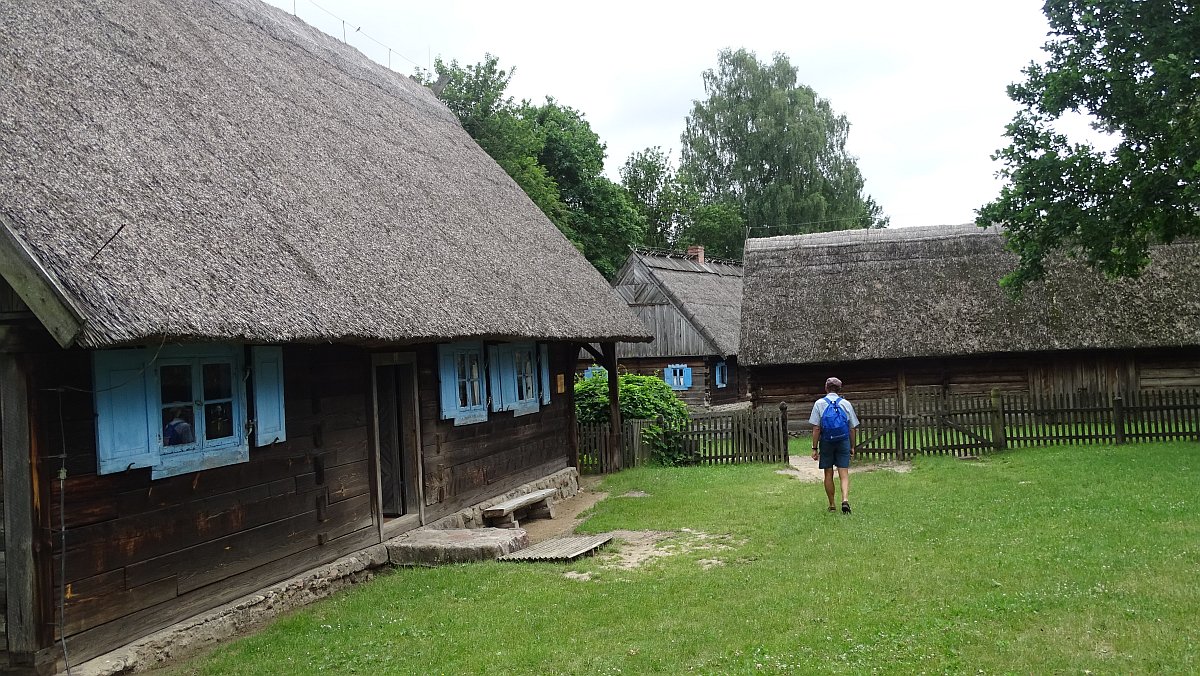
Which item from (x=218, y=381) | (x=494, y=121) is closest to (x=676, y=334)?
(x=494, y=121)

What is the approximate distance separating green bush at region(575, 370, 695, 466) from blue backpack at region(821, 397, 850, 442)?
6321 mm

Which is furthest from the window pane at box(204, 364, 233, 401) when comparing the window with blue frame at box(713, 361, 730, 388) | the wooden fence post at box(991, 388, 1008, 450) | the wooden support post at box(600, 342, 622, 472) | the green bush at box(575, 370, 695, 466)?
the window with blue frame at box(713, 361, 730, 388)

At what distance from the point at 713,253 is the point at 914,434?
36953mm

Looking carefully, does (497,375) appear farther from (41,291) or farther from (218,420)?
(41,291)

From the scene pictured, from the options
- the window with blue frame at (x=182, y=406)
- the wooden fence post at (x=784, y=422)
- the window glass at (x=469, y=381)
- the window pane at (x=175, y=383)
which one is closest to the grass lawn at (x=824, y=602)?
the window with blue frame at (x=182, y=406)

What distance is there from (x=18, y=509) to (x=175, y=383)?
1.35 metres

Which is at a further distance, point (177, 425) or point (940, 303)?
point (940, 303)

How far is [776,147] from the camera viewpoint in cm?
4519

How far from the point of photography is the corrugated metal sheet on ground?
352 inches

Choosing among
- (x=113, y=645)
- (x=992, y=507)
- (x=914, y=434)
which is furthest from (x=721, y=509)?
(x=113, y=645)

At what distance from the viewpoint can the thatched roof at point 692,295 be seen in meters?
30.1

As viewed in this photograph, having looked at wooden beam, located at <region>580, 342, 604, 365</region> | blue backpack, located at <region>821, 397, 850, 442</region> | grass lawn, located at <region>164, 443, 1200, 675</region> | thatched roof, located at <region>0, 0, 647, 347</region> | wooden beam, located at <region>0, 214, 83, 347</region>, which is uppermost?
thatched roof, located at <region>0, 0, 647, 347</region>

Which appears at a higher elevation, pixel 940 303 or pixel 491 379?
pixel 940 303

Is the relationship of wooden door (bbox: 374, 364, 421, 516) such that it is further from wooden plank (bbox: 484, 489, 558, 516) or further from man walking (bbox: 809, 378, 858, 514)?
man walking (bbox: 809, 378, 858, 514)
